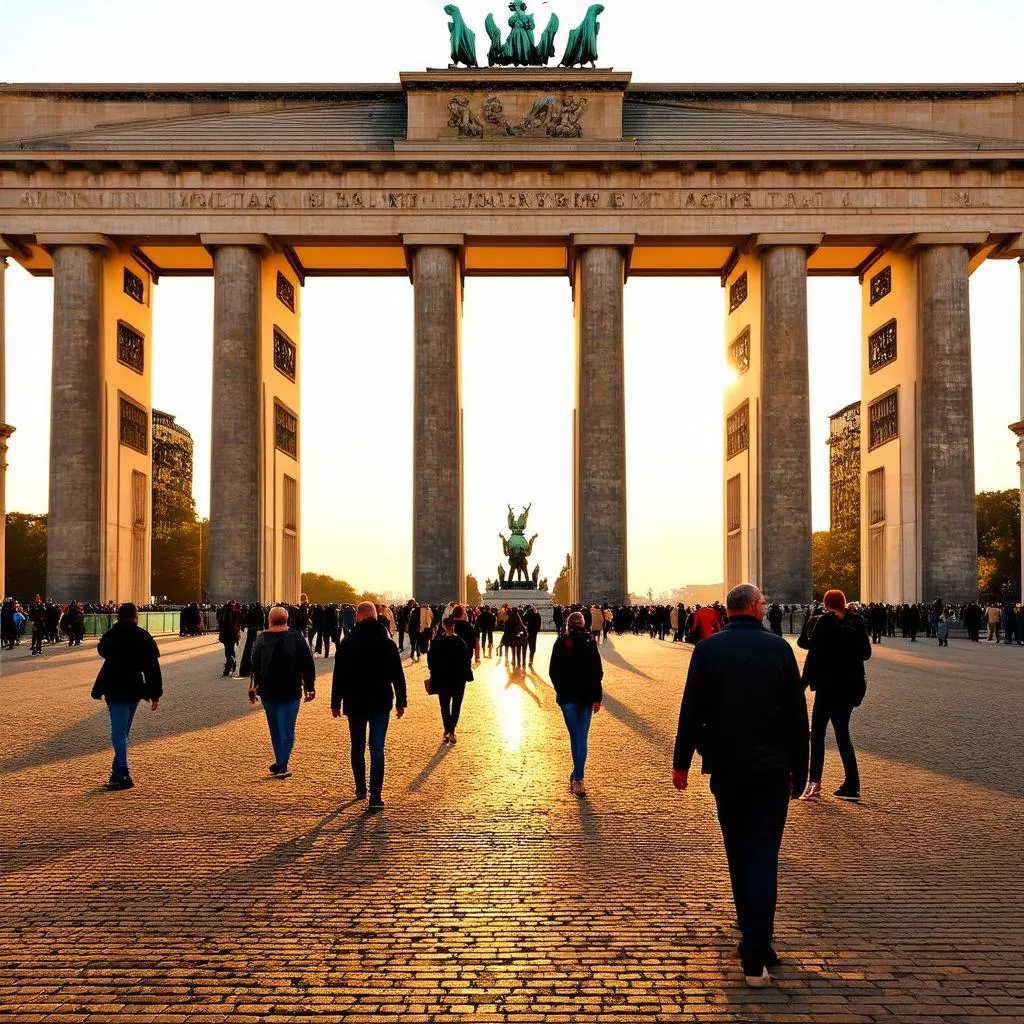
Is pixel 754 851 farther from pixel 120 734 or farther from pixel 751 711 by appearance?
pixel 120 734

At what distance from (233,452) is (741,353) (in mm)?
26548

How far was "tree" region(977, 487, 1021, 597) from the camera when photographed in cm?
8525

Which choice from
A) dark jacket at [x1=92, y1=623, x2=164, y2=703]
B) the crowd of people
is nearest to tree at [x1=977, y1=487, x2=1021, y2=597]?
the crowd of people

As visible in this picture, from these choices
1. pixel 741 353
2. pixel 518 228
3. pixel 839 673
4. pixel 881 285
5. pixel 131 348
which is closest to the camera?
pixel 839 673

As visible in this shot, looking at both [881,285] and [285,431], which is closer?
[881,285]

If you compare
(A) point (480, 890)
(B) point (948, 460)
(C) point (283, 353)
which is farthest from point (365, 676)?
(C) point (283, 353)

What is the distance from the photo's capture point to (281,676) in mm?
12398

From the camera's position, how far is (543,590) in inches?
2559

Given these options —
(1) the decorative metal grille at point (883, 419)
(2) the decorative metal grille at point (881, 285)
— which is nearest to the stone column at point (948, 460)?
(1) the decorative metal grille at point (883, 419)

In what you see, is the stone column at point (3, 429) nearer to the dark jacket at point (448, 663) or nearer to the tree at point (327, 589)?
the dark jacket at point (448, 663)

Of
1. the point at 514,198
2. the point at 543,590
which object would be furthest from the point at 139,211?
the point at 543,590

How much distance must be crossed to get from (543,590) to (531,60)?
28104 millimetres

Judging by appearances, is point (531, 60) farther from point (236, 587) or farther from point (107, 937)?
point (107, 937)

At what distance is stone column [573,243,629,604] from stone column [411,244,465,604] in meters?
6.10
